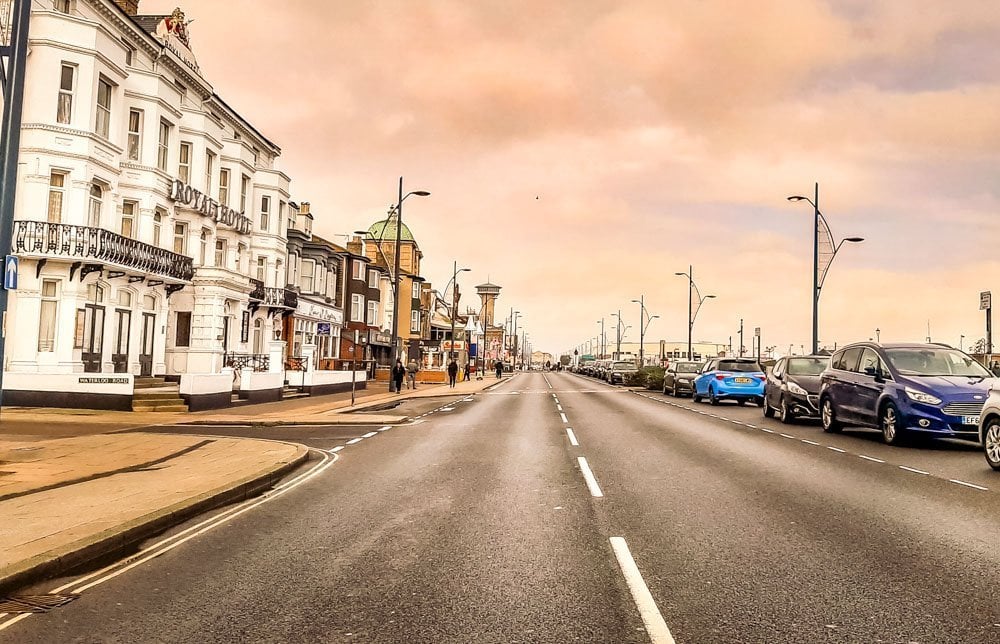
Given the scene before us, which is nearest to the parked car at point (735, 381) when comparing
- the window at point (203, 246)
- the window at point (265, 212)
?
the window at point (203, 246)

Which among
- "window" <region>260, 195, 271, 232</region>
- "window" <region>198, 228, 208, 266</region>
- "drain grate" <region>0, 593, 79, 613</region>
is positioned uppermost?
"window" <region>260, 195, 271, 232</region>

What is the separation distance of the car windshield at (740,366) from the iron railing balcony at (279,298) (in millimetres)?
24946

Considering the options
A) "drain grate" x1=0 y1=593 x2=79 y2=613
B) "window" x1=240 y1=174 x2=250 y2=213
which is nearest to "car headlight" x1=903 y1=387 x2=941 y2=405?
"drain grate" x1=0 y1=593 x2=79 y2=613

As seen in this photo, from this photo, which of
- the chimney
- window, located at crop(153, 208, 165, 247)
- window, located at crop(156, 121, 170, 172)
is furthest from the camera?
the chimney

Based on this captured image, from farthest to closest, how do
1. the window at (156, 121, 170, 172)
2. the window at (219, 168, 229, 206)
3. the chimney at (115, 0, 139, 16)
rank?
1. the window at (219, 168, 229, 206)
2. the chimney at (115, 0, 139, 16)
3. the window at (156, 121, 170, 172)

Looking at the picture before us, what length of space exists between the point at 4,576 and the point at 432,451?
8.49m

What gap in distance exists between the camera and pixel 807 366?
21.2 m

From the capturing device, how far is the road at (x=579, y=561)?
4.38 metres

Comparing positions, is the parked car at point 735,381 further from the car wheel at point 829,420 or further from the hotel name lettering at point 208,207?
the hotel name lettering at point 208,207

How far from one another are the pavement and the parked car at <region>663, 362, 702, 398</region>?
23293 mm

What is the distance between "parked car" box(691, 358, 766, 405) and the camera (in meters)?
27.8

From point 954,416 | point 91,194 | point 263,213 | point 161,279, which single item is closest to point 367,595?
point 954,416

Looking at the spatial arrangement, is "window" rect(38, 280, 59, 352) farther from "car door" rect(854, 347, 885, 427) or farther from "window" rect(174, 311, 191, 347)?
"car door" rect(854, 347, 885, 427)

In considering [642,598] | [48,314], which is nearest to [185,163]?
[48,314]
